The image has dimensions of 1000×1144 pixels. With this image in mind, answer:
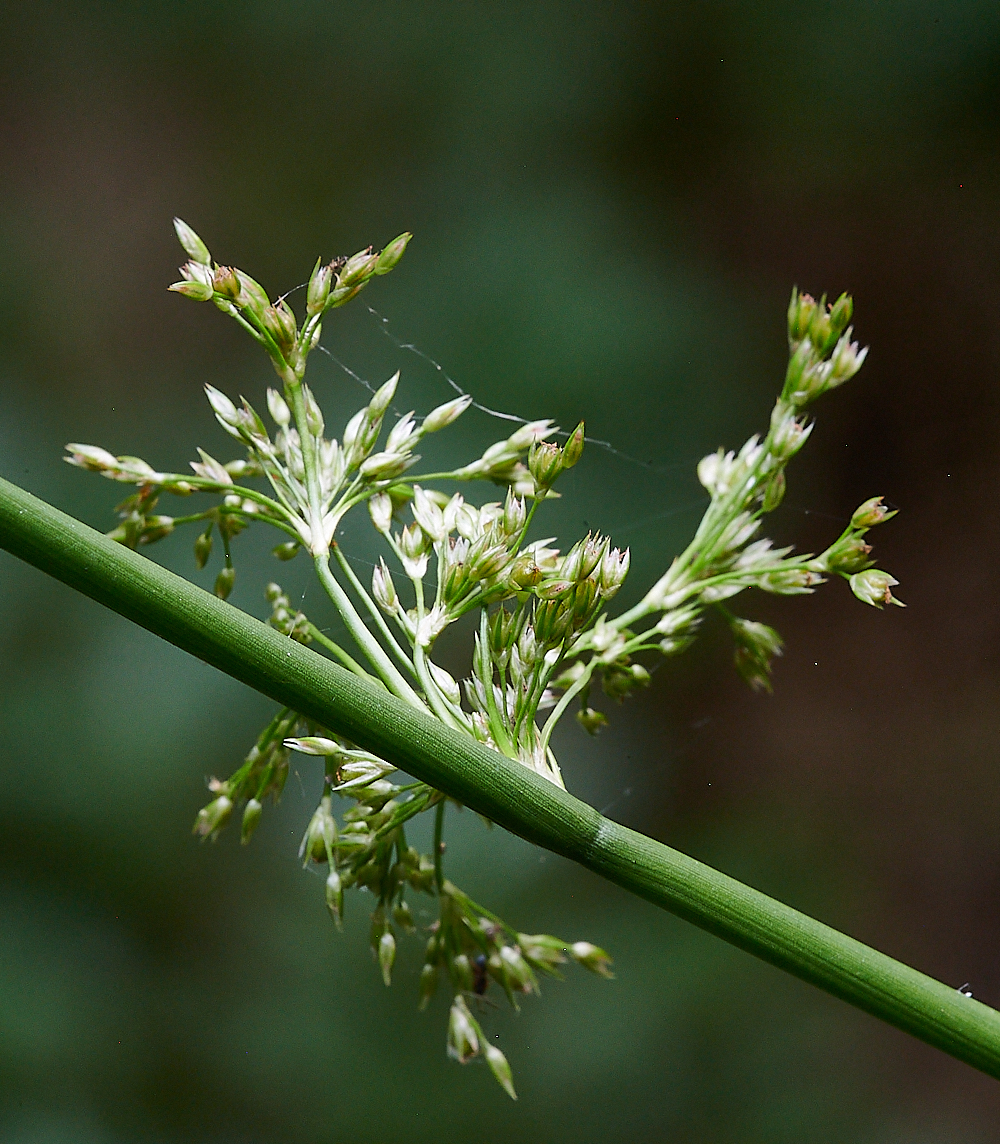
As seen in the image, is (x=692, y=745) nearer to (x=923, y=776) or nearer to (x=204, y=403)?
(x=923, y=776)

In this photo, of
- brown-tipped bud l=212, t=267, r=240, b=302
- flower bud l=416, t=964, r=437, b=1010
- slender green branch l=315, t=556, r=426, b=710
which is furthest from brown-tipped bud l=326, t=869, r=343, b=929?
brown-tipped bud l=212, t=267, r=240, b=302

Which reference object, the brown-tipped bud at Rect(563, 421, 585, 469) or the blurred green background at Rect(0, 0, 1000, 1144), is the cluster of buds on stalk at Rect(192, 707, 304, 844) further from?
the blurred green background at Rect(0, 0, 1000, 1144)

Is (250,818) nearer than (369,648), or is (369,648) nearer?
(369,648)

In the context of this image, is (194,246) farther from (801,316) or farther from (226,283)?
(801,316)

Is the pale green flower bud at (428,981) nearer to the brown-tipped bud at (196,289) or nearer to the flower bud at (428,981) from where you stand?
the flower bud at (428,981)

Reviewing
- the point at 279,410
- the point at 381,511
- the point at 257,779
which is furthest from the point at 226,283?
the point at 257,779

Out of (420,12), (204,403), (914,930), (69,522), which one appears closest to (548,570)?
(69,522)
